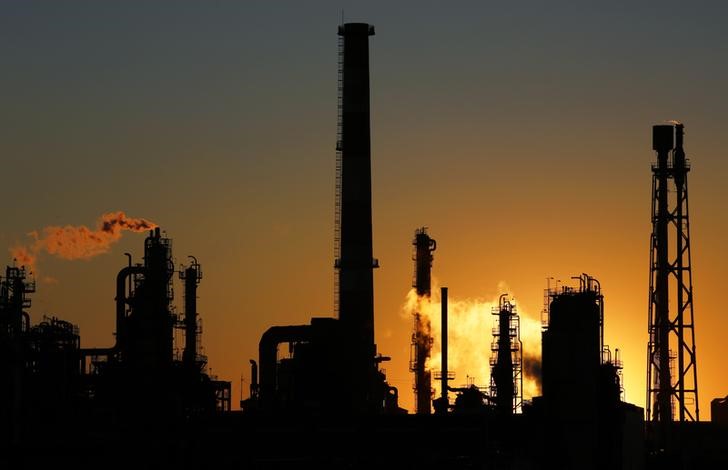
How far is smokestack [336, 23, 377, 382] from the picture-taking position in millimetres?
77500

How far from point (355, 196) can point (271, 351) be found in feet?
20.7

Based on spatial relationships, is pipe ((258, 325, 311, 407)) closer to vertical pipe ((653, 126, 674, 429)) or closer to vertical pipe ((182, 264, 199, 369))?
vertical pipe ((182, 264, 199, 369))

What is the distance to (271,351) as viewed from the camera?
75000 millimetres

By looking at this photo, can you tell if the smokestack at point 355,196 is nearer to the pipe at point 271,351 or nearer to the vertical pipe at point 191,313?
the pipe at point 271,351

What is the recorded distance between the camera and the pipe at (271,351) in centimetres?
7400

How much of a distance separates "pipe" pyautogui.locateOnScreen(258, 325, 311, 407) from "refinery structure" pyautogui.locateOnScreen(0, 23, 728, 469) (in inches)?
2.4

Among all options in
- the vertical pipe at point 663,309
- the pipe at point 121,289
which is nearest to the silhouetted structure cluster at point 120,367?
the pipe at point 121,289

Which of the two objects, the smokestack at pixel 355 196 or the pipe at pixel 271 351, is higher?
the smokestack at pixel 355 196

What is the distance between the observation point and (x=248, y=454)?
6384cm

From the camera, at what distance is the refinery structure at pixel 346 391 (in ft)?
209

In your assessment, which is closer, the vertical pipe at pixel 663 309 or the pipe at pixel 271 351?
the pipe at pixel 271 351

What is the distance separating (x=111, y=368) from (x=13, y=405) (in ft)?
28.0

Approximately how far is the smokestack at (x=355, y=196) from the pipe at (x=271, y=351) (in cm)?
275

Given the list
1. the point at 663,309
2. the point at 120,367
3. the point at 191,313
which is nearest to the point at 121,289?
the point at 120,367
